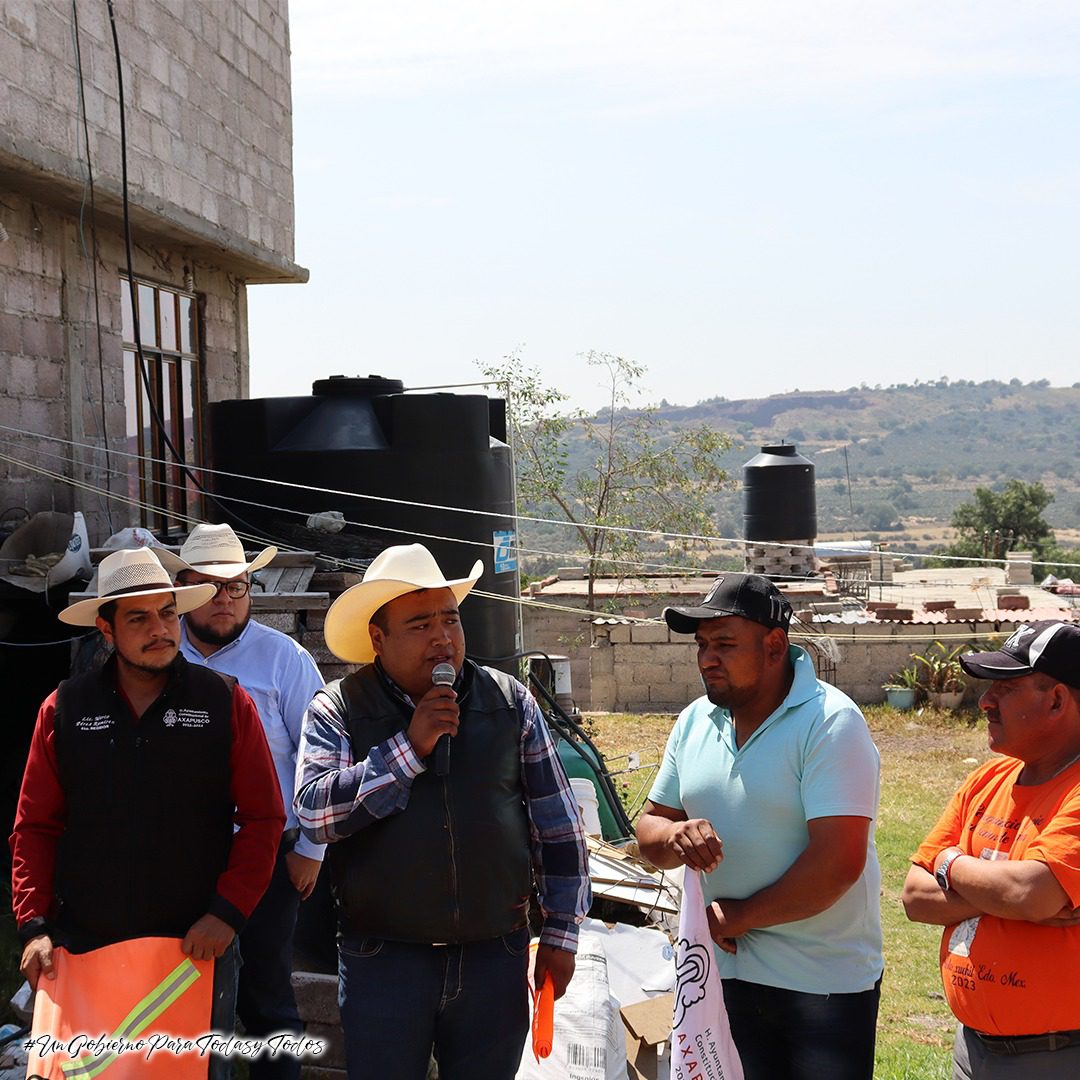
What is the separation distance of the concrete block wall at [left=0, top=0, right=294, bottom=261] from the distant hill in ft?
261

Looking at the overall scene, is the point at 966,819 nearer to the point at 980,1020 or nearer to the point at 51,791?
the point at 980,1020

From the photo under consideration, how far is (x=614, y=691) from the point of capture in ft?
56.5

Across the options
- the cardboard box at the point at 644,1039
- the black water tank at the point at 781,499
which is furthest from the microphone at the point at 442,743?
the black water tank at the point at 781,499

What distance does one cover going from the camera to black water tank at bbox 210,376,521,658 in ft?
25.7

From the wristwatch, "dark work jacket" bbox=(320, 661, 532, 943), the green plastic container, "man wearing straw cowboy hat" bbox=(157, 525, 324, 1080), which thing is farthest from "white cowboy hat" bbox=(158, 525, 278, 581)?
the green plastic container

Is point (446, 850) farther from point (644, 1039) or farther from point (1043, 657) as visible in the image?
point (644, 1039)

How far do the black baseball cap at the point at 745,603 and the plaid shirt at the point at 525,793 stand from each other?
48cm

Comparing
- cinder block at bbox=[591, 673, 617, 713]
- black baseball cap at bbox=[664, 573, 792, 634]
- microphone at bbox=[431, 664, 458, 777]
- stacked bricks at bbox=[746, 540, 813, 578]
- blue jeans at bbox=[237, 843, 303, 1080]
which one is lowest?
cinder block at bbox=[591, 673, 617, 713]

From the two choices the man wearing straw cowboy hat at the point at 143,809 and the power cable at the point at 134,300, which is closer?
the man wearing straw cowboy hat at the point at 143,809

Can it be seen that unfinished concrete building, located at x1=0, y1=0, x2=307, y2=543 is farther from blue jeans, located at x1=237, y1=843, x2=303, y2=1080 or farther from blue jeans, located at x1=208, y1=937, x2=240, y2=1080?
blue jeans, located at x1=208, y1=937, x2=240, y2=1080

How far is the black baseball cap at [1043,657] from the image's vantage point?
2.85m

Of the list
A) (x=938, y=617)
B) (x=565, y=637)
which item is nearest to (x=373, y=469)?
(x=565, y=637)

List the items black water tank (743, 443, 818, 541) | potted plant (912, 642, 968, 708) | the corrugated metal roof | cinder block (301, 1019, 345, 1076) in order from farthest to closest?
black water tank (743, 443, 818, 541) < the corrugated metal roof < potted plant (912, 642, 968, 708) < cinder block (301, 1019, 345, 1076)

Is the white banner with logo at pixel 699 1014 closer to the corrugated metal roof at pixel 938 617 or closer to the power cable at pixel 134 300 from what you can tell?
the power cable at pixel 134 300
